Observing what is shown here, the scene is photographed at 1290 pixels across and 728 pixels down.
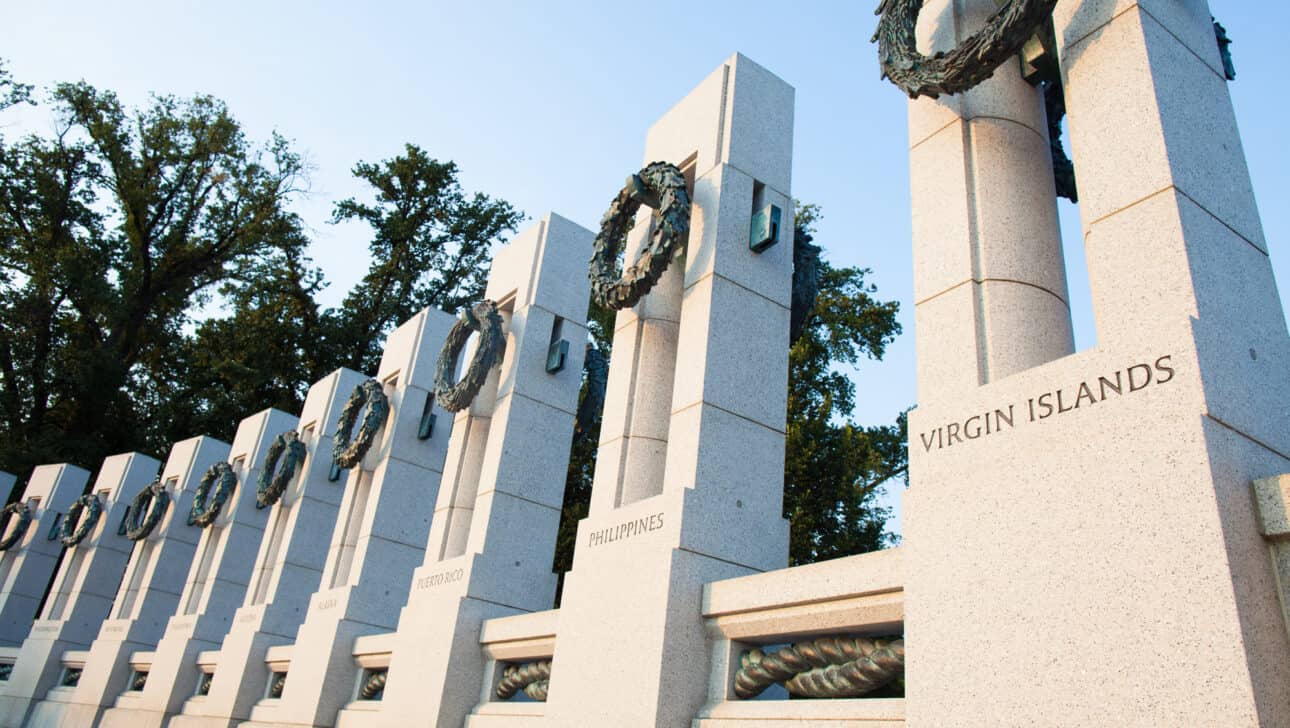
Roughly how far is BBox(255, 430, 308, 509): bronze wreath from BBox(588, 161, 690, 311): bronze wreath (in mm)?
9547

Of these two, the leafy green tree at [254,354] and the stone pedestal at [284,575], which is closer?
the stone pedestal at [284,575]

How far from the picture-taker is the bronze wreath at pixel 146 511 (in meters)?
21.5

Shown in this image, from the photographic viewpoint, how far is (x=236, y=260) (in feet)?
123

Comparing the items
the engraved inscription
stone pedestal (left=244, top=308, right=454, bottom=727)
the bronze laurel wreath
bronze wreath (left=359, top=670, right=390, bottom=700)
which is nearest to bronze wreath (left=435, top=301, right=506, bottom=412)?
stone pedestal (left=244, top=308, right=454, bottom=727)

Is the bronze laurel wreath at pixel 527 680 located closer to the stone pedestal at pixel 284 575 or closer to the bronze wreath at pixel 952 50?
the bronze wreath at pixel 952 50

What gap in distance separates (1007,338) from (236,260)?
121 ft

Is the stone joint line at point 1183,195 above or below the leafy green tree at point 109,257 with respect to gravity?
below

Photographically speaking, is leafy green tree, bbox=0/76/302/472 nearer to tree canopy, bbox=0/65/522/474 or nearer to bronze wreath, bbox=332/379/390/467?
tree canopy, bbox=0/65/522/474

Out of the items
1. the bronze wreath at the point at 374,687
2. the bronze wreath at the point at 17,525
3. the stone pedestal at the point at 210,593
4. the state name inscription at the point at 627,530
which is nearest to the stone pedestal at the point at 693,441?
the state name inscription at the point at 627,530

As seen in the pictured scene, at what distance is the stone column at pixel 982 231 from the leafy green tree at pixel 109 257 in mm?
33446

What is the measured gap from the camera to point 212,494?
20297 mm

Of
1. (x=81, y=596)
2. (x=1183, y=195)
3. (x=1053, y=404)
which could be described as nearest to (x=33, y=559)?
(x=81, y=596)

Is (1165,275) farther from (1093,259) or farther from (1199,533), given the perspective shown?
(1199,533)

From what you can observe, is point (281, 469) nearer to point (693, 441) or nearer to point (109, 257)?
point (693, 441)
